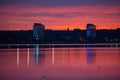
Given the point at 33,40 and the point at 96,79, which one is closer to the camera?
the point at 96,79

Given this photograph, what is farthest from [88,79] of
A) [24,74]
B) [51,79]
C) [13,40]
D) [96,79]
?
[13,40]

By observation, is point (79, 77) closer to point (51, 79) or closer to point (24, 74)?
point (51, 79)

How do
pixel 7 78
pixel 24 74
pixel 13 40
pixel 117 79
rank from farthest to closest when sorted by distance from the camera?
pixel 13 40, pixel 24 74, pixel 7 78, pixel 117 79

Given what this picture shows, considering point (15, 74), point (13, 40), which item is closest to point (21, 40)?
point (13, 40)

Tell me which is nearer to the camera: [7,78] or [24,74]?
[7,78]

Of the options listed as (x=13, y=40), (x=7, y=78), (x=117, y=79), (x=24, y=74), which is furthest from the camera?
(x=13, y=40)

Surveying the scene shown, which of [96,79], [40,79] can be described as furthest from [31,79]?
[96,79]

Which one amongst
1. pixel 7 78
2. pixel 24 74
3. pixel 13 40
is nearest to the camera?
pixel 7 78

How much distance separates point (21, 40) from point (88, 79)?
388 ft

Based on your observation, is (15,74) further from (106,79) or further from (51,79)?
(106,79)

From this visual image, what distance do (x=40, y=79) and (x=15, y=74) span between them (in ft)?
12.3

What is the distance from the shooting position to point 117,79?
2084 centimetres

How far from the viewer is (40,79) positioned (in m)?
21.5

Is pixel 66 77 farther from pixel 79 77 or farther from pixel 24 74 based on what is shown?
pixel 24 74
